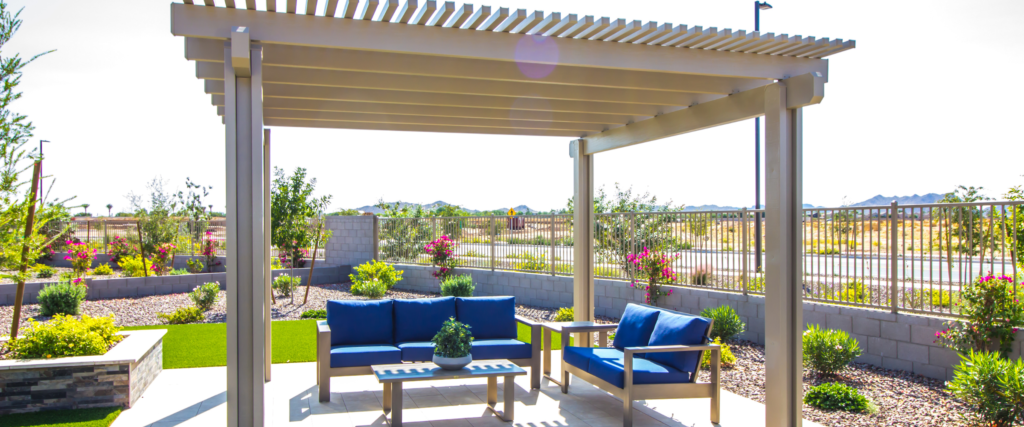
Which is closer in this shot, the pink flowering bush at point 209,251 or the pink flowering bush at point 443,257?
Result: the pink flowering bush at point 443,257

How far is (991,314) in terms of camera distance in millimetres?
5398

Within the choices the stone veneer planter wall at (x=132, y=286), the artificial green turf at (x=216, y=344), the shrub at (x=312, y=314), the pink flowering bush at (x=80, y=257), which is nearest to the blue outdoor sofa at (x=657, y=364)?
the artificial green turf at (x=216, y=344)

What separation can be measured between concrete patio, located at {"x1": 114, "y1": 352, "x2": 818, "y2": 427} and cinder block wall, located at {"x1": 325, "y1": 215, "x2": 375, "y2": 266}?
953cm

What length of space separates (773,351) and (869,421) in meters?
1.39

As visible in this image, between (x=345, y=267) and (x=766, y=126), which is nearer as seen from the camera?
(x=766, y=126)

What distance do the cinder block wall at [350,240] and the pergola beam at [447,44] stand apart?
476 inches

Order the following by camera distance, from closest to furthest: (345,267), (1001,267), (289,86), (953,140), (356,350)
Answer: (289,86)
(356,350)
(1001,267)
(345,267)
(953,140)

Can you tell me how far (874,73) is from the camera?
23.3 meters

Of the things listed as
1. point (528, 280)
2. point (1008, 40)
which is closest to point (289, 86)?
point (528, 280)

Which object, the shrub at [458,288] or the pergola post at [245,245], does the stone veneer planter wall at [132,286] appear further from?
the pergola post at [245,245]

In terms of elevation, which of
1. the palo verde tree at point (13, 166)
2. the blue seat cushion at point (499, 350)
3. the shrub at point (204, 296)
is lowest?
the shrub at point (204, 296)

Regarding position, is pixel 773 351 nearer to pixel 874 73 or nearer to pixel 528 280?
pixel 528 280

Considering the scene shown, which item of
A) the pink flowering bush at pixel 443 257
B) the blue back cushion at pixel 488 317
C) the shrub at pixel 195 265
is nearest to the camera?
the blue back cushion at pixel 488 317

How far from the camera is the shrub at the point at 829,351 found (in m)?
5.90
